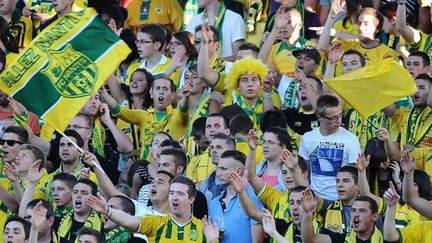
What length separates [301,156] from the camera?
17516 millimetres

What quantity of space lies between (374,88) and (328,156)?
819 mm

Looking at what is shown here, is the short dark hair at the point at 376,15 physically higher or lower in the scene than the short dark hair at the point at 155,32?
higher

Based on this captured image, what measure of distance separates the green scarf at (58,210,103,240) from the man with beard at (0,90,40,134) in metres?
2.14

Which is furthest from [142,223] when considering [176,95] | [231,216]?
[176,95]

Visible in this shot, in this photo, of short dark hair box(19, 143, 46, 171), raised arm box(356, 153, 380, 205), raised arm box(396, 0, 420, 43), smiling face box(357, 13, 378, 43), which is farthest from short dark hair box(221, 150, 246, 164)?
raised arm box(396, 0, 420, 43)

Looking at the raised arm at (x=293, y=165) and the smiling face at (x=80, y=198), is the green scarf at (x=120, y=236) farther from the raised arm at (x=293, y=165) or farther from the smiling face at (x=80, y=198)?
the raised arm at (x=293, y=165)

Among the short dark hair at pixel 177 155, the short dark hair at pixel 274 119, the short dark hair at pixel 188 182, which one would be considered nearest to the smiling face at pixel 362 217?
the short dark hair at pixel 188 182

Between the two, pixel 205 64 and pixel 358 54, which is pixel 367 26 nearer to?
pixel 358 54

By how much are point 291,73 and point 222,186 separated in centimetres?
281

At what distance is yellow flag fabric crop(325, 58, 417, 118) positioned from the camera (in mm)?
17250

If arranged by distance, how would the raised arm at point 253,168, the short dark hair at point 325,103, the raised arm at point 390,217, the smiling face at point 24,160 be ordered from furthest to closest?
the smiling face at point 24,160 → the short dark hair at point 325,103 → the raised arm at point 253,168 → the raised arm at point 390,217

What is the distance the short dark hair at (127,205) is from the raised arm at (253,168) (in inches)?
44.8

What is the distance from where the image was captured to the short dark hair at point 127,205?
17.1 meters

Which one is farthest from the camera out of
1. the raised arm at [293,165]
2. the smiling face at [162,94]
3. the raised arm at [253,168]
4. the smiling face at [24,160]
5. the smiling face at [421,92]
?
the smiling face at [162,94]
